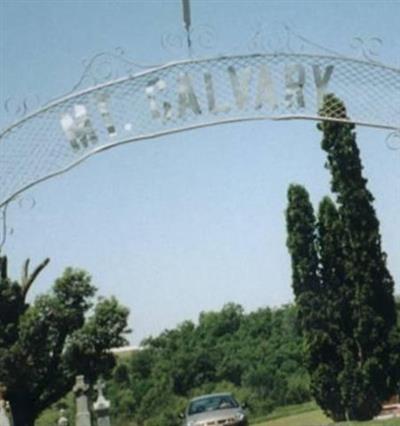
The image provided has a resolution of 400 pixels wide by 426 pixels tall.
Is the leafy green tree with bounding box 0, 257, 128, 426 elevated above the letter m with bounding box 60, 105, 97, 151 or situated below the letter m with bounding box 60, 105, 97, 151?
above

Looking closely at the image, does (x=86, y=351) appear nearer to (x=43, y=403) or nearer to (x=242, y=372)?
(x=43, y=403)

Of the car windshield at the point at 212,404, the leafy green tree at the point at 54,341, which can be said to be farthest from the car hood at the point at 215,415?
the leafy green tree at the point at 54,341

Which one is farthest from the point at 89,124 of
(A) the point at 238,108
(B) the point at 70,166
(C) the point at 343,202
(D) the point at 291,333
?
(D) the point at 291,333

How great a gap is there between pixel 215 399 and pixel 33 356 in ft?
59.1

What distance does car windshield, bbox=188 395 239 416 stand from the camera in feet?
64.8

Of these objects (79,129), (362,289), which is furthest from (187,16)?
(362,289)

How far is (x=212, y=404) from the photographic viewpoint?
65.5 ft

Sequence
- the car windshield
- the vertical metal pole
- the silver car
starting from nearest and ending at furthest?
1. the vertical metal pole
2. the silver car
3. the car windshield

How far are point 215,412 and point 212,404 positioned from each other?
721 mm

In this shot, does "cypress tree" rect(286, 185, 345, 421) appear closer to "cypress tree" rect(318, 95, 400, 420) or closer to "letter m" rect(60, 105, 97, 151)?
"cypress tree" rect(318, 95, 400, 420)

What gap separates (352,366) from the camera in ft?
97.3

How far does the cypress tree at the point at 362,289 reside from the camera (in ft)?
96.7

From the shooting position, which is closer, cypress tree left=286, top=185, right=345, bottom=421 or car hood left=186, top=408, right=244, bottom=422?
car hood left=186, top=408, right=244, bottom=422

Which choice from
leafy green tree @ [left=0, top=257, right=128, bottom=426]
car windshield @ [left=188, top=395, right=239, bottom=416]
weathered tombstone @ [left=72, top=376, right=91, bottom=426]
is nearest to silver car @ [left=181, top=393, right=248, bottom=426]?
car windshield @ [left=188, top=395, right=239, bottom=416]
